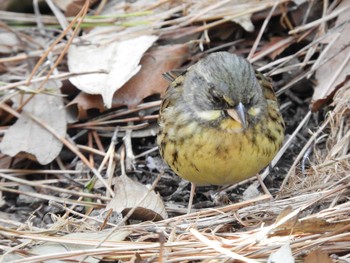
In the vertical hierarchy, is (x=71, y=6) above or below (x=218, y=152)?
above

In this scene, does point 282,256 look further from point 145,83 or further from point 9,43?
point 9,43

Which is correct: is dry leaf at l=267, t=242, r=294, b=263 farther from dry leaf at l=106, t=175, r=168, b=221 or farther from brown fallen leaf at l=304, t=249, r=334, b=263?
dry leaf at l=106, t=175, r=168, b=221

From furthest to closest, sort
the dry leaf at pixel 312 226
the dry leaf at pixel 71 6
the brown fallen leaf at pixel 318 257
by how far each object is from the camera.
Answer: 1. the dry leaf at pixel 71 6
2. the dry leaf at pixel 312 226
3. the brown fallen leaf at pixel 318 257

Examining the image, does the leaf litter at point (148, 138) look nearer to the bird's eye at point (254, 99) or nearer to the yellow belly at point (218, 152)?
the yellow belly at point (218, 152)

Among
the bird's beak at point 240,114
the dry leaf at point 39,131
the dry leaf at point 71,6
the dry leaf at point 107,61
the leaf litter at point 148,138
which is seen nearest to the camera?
the leaf litter at point 148,138

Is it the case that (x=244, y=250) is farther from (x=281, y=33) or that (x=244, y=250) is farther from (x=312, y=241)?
(x=281, y=33)

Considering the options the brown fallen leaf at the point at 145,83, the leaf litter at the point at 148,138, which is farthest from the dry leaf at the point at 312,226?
the brown fallen leaf at the point at 145,83

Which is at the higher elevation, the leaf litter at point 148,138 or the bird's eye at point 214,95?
the bird's eye at point 214,95

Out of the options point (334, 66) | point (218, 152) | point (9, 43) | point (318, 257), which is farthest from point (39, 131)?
point (318, 257)
